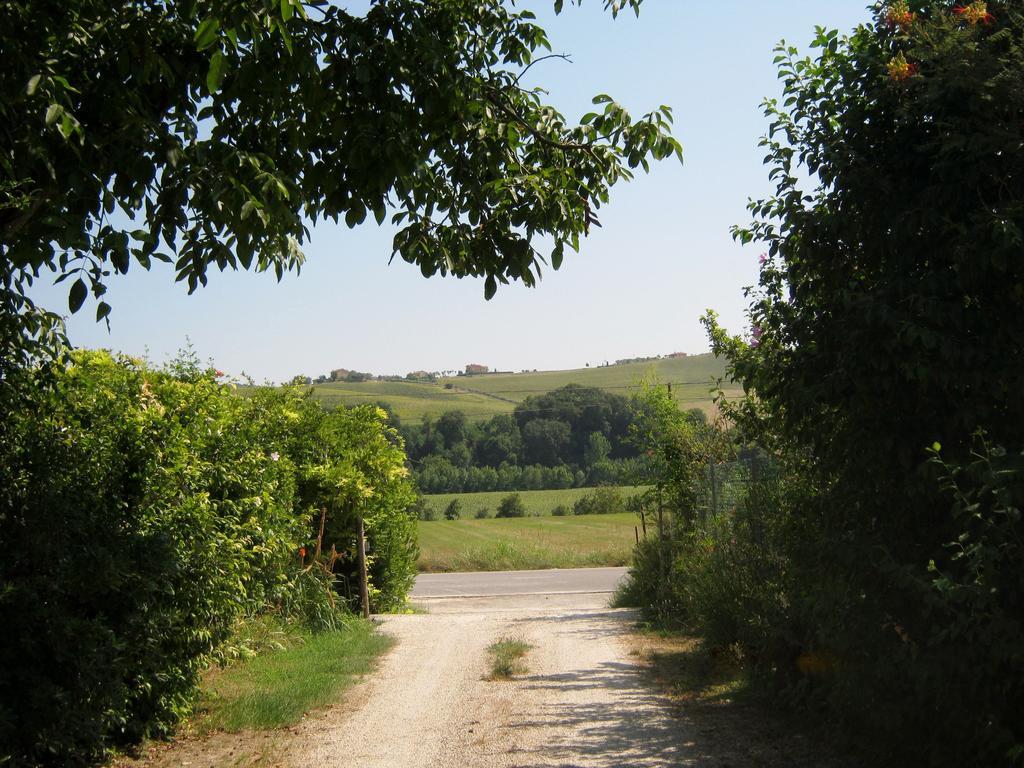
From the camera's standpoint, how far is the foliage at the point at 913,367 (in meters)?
4.74

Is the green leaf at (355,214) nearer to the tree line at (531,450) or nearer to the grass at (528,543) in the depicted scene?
the grass at (528,543)

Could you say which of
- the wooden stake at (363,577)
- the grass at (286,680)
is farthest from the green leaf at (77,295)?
the wooden stake at (363,577)

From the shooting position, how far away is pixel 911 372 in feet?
16.0

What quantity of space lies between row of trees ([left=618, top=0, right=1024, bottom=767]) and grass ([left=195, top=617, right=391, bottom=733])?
4129mm

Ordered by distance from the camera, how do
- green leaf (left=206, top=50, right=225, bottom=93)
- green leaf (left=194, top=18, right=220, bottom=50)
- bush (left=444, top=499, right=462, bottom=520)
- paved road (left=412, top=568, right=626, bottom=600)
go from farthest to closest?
bush (left=444, top=499, right=462, bottom=520) < paved road (left=412, top=568, right=626, bottom=600) < green leaf (left=206, top=50, right=225, bottom=93) < green leaf (left=194, top=18, right=220, bottom=50)

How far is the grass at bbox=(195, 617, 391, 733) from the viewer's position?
299 inches

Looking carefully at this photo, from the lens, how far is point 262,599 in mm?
8438

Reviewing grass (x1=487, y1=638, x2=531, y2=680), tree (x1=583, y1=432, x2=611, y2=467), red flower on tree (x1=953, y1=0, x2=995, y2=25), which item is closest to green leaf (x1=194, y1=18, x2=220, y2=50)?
red flower on tree (x1=953, y1=0, x2=995, y2=25)

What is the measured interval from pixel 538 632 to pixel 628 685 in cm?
421

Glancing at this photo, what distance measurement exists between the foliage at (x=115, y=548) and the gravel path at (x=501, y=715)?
122 cm

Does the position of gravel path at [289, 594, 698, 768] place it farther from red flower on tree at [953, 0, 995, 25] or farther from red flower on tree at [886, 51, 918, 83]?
red flower on tree at [953, 0, 995, 25]

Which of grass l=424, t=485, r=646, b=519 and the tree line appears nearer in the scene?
grass l=424, t=485, r=646, b=519

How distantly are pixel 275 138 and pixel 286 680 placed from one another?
5.14 meters

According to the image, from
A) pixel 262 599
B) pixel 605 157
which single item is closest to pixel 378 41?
pixel 605 157
